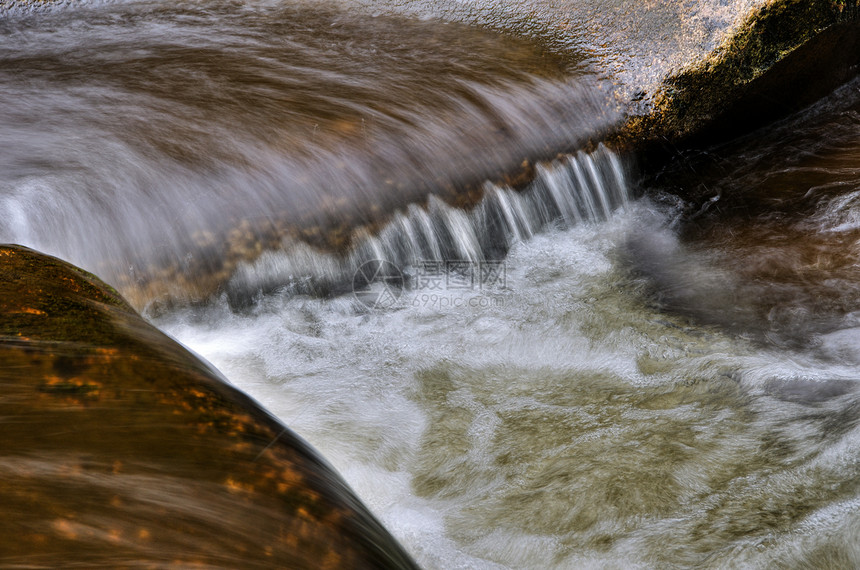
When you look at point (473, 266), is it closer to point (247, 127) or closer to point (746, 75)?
point (247, 127)

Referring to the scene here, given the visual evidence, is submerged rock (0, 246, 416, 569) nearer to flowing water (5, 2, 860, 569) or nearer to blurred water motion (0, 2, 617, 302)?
flowing water (5, 2, 860, 569)

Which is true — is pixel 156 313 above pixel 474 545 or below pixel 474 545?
above

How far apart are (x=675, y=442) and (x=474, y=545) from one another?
36.8 inches

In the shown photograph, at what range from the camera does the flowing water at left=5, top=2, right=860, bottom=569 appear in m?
2.41

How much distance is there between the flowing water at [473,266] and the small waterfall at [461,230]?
1 cm

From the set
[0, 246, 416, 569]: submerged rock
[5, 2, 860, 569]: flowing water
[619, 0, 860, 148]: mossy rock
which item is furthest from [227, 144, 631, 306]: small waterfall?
[0, 246, 416, 569]: submerged rock

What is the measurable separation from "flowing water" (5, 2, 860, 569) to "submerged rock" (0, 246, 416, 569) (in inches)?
33.8

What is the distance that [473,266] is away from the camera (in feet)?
12.7

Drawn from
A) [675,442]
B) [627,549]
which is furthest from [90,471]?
[675,442]

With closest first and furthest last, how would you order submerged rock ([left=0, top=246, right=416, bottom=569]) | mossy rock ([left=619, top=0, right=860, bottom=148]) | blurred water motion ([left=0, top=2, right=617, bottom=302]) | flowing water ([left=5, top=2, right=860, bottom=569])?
submerged rock ([left=0, top=246, right=416, bottom=569]) < flowing water ([left=5, top=2, right=860, bottom=569]) < blurred water motion ([left=0, top=2, right=617, bottom=302]) < mossy rock ([left=619, top=0, right=860, bottom=148])

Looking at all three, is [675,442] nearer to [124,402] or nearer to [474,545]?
[474,545]

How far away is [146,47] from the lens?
4613 mm

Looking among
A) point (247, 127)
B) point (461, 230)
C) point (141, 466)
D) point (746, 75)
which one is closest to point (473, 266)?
point (461, 230)

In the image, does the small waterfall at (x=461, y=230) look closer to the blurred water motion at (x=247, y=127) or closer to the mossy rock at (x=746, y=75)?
the blurred water motion at (x=247, y=127)
